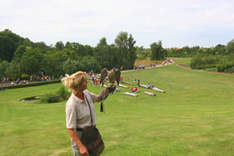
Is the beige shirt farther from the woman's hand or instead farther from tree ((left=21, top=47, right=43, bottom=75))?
tree ((left=21, top=47, right=43, bottom=75))

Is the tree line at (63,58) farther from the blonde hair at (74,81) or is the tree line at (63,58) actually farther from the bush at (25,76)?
the blonde hair at (74,81)

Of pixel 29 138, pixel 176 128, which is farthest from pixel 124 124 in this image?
pixel 29 138

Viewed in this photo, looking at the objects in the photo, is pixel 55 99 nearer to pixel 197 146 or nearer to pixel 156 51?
pixel 197 146

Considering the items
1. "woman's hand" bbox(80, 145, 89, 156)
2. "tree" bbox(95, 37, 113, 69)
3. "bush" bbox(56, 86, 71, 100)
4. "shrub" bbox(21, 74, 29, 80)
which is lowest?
"bush" bbox(56, 86, 71, 100)

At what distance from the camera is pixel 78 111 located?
11.4ft

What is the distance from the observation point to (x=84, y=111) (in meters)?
3.55

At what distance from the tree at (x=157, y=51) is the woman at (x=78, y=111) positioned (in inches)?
3095

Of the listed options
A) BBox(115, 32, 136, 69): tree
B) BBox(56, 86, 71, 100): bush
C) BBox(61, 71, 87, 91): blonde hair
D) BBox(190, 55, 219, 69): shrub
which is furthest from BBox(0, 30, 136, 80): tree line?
BBox(61, 71, 87, 91): blonde hair

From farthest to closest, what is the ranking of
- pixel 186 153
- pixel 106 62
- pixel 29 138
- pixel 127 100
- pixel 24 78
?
pixel 106 62, pixel 24 78, pixel 127 100, pixel 29 138, pixel 186 153

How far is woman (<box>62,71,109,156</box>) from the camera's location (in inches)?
134

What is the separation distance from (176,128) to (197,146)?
2100 mm

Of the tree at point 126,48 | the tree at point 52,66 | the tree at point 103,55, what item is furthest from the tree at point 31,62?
the tree at point 126,48

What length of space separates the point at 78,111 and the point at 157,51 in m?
80.4

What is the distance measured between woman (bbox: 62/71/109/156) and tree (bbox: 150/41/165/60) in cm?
7861
